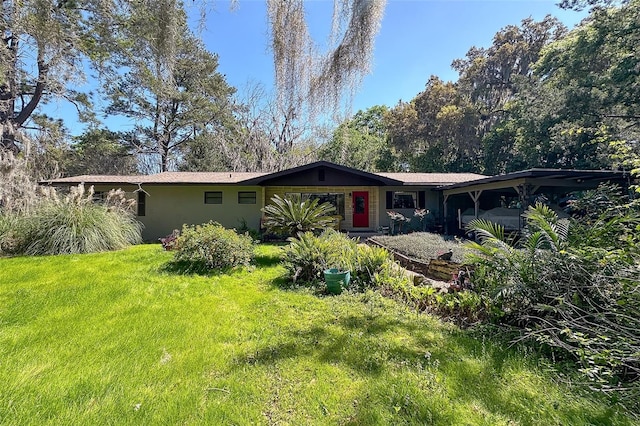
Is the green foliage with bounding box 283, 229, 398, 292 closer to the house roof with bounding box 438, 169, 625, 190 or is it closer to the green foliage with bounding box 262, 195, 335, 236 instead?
the green foliage with bounding box 262, 195, 335, 236

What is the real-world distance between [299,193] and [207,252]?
7317mm

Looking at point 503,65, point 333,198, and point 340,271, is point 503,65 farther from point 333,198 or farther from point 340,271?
point 340,271

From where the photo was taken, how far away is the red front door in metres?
13.7

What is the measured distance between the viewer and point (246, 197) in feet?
42.4

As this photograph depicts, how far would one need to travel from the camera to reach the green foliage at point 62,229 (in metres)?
7.43

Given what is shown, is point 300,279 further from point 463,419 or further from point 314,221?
point 463,419

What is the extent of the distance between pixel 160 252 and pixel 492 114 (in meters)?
24.6

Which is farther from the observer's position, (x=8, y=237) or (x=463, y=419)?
(x=8, y=237)

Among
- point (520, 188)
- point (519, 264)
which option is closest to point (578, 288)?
point (519, 264)

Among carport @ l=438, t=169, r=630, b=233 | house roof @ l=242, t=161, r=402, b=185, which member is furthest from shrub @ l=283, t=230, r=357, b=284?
house roof @ l=242, t=161, r=402, b=185

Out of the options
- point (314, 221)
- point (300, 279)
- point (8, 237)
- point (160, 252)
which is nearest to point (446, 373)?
point (300, 279)

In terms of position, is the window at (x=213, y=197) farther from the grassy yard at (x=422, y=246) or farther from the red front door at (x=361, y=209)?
the grassy yard at (x=422, y=246)

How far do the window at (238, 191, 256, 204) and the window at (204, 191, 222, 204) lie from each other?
32.9 inches

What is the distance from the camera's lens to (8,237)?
7.56 meters
